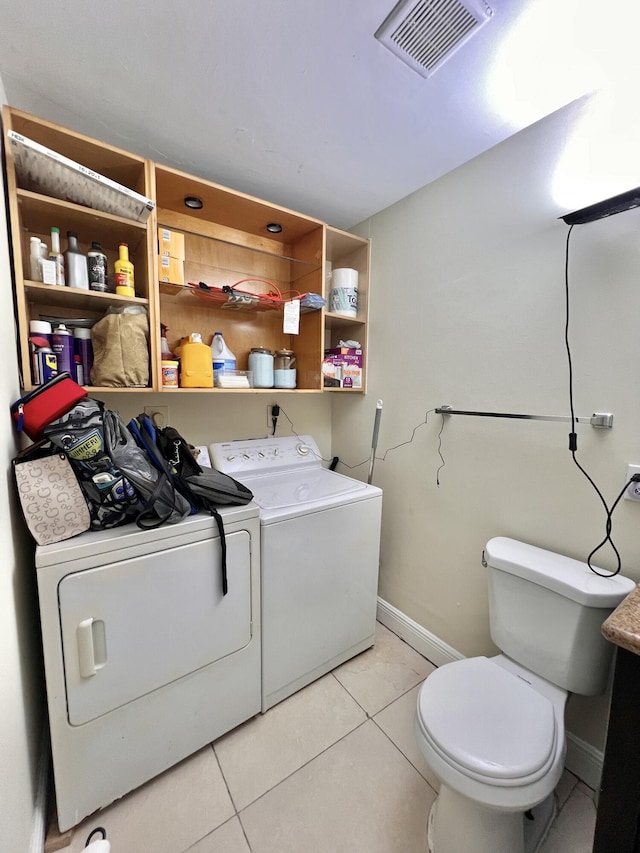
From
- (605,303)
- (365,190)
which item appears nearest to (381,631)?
(605,303)

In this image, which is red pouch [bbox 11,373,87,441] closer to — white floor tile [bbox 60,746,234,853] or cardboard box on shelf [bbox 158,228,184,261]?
cardboard box on shelf [bbox 158,228,184,261]

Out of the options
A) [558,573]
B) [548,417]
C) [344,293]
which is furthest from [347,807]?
[344,293]

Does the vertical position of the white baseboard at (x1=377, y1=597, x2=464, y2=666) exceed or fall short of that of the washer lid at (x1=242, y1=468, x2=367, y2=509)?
it falls short

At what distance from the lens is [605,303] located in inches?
46.8

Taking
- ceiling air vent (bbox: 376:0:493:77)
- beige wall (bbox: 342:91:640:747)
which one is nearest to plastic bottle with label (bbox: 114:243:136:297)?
ceiling air vent (bbox: 376:0:493:77)

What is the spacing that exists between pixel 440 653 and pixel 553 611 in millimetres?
830

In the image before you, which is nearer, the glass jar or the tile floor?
the tile floor

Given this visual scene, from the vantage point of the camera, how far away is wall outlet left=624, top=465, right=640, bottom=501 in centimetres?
114

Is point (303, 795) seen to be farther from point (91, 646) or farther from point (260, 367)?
point (260, 367)

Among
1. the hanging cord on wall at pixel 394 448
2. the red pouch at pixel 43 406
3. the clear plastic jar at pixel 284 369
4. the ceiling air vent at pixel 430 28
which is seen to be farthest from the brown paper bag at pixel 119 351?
the ceiling air vent at pixel 430 28

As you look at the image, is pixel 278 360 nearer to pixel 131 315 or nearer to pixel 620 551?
pixel 131 315

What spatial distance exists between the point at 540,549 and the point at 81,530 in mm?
1673

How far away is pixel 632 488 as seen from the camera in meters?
1.15

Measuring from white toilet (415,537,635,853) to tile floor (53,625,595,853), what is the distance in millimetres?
120
